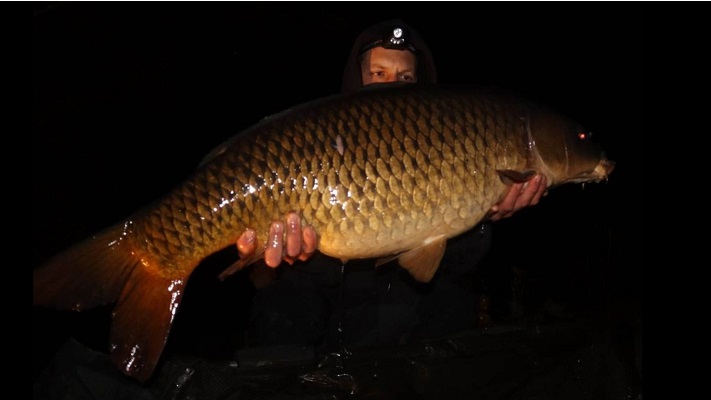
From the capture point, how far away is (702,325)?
114 centimetres

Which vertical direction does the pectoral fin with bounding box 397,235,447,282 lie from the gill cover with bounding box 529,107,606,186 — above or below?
below

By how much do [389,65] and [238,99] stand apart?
428 inches

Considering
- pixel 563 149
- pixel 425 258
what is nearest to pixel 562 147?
pixel 563 149

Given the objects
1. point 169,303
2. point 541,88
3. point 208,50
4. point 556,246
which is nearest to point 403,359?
point 169,303

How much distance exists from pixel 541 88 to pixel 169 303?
506 inches

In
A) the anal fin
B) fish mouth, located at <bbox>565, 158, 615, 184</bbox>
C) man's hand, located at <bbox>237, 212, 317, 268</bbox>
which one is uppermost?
fish mouth, located at <bbox>565, 158, 615, 184</bbox>

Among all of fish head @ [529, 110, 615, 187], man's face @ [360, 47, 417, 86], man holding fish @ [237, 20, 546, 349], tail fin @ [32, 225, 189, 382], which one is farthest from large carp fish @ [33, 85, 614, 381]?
man's face @ [360, 47, 417, 86]

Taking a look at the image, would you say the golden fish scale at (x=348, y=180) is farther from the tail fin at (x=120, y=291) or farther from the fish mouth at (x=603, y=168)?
the fish mouth at (x=603, y=168)

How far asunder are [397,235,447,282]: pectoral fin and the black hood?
33.4 inches

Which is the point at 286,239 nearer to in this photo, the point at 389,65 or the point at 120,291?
the point at 120,291

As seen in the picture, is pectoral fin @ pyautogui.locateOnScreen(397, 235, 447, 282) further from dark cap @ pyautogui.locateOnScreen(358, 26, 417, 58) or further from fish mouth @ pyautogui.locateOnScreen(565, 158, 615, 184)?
dark cap @ pyautogui.locateOnScreen(358, 26, 417, 58)

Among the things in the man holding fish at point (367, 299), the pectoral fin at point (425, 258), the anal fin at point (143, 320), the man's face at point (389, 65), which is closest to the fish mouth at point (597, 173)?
the man holding fish at point (367, 299)

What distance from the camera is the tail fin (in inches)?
44.6

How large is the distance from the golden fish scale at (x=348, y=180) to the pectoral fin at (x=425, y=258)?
5 centimetres
